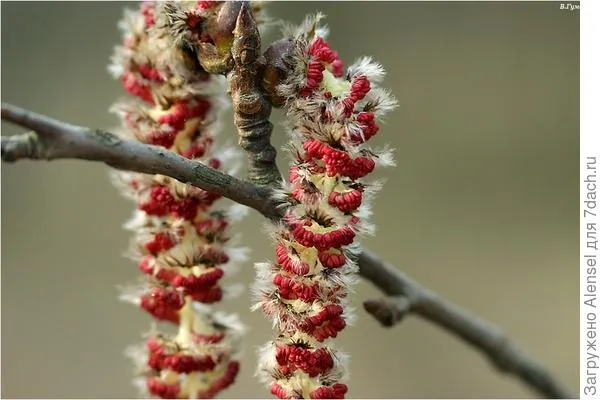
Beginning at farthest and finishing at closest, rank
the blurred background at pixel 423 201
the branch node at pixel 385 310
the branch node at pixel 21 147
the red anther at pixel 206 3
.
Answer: the blurred background at pixel 423 201, the branch node at pixel 385 310, the red anther at pixel 206 3, the branch node at pixel 21 147

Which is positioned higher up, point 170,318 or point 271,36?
point 271,36

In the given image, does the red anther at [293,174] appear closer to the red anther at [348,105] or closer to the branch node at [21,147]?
the red anther at [348,105]

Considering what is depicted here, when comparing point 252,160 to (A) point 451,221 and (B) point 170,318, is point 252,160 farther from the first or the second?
(A) point 451,221

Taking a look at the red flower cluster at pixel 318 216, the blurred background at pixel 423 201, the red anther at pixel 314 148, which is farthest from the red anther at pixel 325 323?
the blurred background at pixel 423 201

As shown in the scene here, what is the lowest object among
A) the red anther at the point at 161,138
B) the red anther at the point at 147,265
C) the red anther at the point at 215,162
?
the red anther at the point at 147,265

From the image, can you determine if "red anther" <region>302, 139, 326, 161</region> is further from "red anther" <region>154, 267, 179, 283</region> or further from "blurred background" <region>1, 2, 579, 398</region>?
"blurred background" <region>1, 2, 579, 398</region>

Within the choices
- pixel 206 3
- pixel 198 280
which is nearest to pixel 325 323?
pixel 198 280

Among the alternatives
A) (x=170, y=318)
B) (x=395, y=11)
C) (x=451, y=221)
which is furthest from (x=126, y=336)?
(x=170, y=318)
